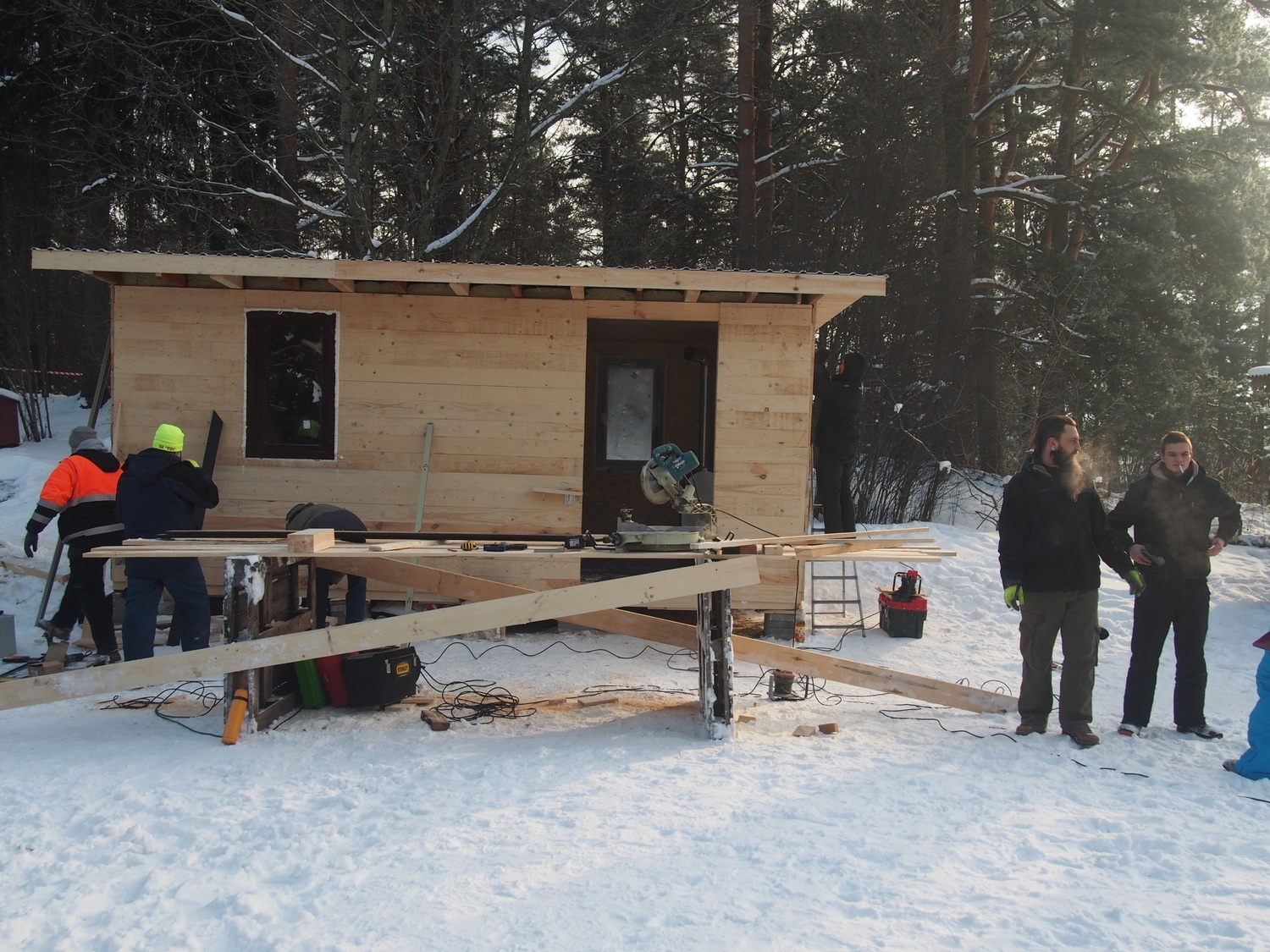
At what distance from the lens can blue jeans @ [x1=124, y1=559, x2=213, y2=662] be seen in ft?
19.2

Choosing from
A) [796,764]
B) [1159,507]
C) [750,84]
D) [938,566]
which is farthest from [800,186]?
[796,764]

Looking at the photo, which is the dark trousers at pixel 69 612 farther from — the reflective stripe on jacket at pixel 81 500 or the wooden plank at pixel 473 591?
the wooden plank at pixel 473 591

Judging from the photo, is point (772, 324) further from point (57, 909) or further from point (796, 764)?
point (57, 909)

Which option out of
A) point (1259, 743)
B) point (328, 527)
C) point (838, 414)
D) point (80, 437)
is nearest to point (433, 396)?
point (328, 527)

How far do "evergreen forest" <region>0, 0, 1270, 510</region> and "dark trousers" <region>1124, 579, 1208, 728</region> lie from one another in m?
7.71

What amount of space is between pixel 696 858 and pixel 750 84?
Result: 14.1 meters

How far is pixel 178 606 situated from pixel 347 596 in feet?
3.59

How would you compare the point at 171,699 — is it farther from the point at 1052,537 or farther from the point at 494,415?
the point at 1052,537

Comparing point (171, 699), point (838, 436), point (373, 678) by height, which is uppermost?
point (838, 436)

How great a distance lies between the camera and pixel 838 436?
9.04 metres

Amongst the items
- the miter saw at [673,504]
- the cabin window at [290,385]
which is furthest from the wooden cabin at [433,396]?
the miter saw at [673,504]

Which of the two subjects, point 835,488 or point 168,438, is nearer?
point 168,438

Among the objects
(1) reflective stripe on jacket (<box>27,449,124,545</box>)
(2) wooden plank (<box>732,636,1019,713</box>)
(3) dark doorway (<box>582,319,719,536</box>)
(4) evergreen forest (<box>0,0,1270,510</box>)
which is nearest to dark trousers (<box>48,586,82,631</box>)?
(1) reflective stripe on jacket (<box>27,449,124,545</box>)

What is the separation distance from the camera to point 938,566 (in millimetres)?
10414
